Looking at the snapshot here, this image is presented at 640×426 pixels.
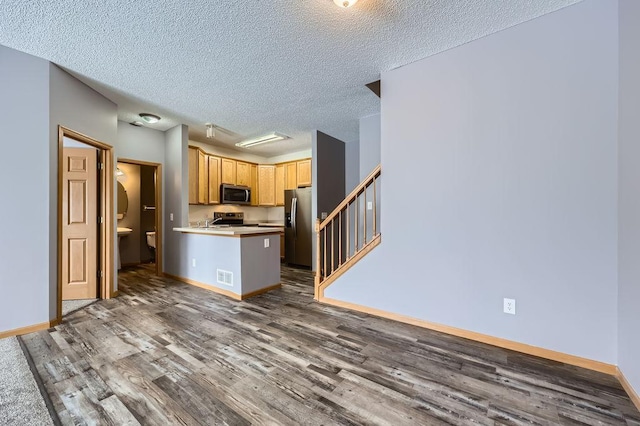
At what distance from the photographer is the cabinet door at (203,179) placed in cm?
506

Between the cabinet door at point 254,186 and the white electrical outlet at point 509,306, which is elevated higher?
the cabinet door at point 254,186

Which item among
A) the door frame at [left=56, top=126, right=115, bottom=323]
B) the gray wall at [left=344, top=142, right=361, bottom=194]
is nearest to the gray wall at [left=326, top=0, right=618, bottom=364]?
the gray wall at [left=344, top=142, right=361, bottom=194]

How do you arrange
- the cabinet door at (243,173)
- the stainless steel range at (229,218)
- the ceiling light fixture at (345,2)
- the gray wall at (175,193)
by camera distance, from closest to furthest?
1. the ceiling light fixture at (345,2)
2. the gray wall at (175,193)
3. the stainless steel range at (229,218)
4. the cabinet door at (243,173)

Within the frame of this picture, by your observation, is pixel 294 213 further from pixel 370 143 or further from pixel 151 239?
pixel 151 239

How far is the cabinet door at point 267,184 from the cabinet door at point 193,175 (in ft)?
5.80

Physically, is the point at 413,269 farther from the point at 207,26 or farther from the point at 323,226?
the point at 207,26

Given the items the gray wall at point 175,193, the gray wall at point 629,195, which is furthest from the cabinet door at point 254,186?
the gray wall at point 629,195

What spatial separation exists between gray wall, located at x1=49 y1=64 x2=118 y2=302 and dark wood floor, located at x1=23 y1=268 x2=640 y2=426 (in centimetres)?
98

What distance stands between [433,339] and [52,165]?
396 centimetres

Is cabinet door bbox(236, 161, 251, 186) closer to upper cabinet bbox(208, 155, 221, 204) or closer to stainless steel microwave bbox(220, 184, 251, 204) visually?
stainless steel microwave bbox(220, 184, 251, 204)

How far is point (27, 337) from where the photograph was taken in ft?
7.84

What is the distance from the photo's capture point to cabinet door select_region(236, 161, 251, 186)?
6023 millimetres

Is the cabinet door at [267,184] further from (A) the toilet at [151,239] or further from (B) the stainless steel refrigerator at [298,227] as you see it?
(A) the toilet at [151,239]

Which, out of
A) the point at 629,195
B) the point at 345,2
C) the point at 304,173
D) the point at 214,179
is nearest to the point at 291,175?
the point at 304,173
